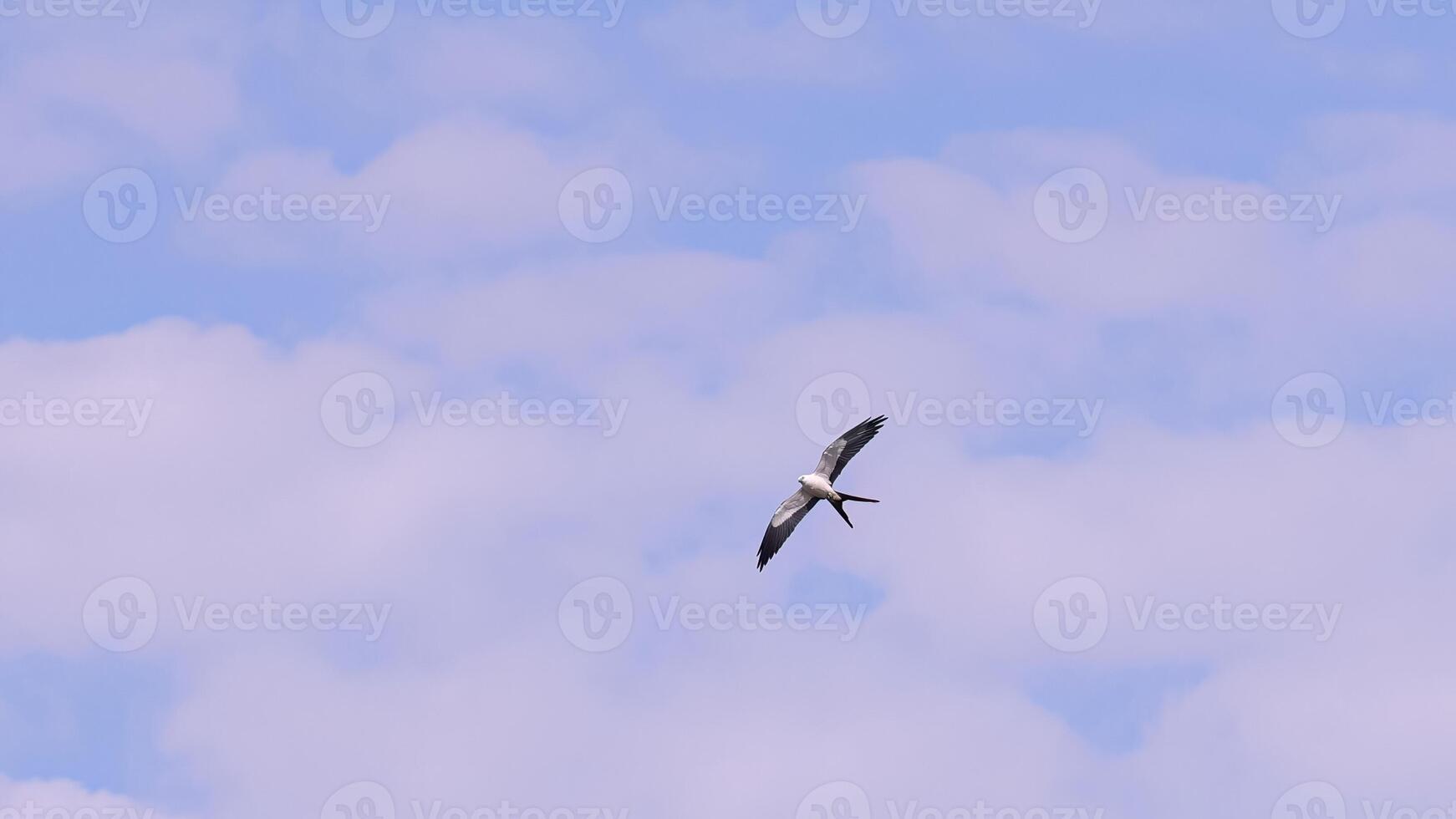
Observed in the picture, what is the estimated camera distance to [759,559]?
195ft

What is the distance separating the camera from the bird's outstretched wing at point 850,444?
187 ft

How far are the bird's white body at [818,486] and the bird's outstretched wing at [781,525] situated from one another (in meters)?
1.18

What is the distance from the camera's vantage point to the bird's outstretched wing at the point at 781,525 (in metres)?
59.2

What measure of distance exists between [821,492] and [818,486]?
38cm

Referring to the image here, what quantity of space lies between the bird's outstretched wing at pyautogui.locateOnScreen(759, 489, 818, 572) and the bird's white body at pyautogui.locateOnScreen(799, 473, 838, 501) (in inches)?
46.6

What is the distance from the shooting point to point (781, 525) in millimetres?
59469

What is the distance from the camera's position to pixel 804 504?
59156mm

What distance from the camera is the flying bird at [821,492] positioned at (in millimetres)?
57031

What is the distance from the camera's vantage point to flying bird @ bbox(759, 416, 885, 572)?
5703 cm

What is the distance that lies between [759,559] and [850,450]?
5.75 meters

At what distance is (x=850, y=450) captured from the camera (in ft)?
188

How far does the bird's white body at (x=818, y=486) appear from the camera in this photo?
5747 cm

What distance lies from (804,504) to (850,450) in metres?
3.30

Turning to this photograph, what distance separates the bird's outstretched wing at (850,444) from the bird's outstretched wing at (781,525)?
93.8 inches
